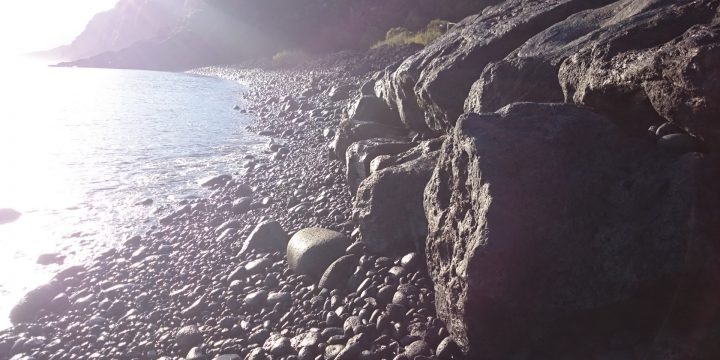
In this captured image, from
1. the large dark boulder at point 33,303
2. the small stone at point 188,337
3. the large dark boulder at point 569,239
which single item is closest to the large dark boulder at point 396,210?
the large dark boulder at point 569,239

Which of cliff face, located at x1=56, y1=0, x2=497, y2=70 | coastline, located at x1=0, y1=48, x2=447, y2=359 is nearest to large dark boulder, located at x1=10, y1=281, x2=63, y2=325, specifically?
coastline, located at x1=0, y1=48, x2=447, y2=359

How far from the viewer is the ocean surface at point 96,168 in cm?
845

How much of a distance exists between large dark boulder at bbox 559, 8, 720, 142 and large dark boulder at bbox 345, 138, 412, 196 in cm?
326

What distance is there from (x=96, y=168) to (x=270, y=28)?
46303 mm

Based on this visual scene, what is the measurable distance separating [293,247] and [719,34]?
4560 millimetres

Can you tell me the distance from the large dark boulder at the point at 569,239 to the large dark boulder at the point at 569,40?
46.2 inches

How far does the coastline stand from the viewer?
4582 millimetres

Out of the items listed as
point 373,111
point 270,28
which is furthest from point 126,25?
point 373,111

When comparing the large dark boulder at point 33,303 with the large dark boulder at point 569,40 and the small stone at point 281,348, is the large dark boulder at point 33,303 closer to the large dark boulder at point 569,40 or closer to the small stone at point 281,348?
the small stone at point 281,348

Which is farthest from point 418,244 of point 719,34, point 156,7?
point 156,7

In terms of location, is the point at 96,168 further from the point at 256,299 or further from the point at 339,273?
the point at 339,273

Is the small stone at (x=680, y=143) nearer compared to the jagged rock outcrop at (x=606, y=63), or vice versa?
the small stone at (x=680, y=143)

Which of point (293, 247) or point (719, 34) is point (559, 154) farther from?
point (293, 247)

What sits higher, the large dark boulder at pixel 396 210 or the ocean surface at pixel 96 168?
the large dark boulder at pixel 396 210
